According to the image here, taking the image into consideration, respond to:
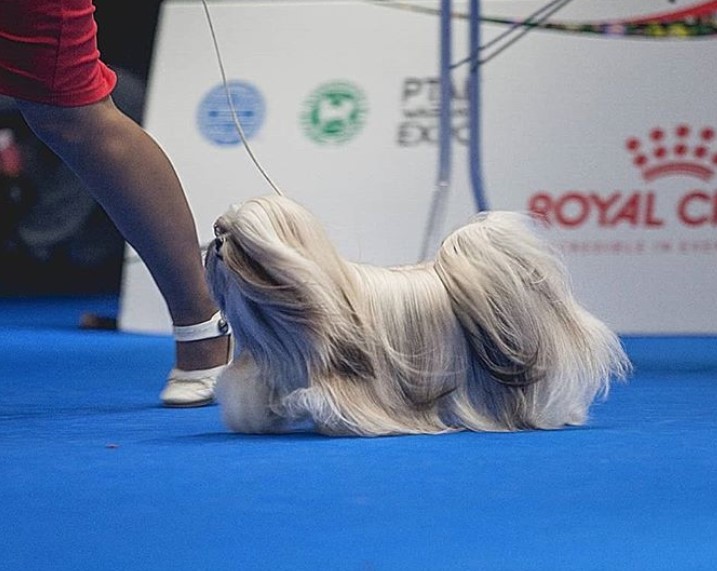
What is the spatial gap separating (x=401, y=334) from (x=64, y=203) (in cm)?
441

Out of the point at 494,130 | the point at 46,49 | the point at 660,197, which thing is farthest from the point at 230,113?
the point at 46,49

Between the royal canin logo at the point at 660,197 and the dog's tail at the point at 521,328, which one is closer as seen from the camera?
the dog's tail at the point at 521,328

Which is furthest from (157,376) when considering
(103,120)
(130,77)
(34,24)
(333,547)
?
(130,77)

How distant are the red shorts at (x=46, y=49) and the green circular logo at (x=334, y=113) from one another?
1906mm

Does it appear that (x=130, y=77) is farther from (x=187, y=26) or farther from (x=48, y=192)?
(x=187, y=26)

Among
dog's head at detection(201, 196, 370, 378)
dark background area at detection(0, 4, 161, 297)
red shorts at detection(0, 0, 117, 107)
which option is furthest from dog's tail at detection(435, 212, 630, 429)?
dark background area at detection(0, 4, 161, 297)

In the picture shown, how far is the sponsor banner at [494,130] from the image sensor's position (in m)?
4.58

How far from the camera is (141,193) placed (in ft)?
9.96

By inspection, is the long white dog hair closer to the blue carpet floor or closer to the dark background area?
the blue carpet floor

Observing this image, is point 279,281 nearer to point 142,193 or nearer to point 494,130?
point 142,193

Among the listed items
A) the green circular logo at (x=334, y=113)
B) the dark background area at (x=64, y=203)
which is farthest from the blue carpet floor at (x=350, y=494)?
the dark background area at (x=64, y=203)

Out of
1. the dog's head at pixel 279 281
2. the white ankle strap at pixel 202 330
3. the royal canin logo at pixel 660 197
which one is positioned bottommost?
the white ankle strap at pixel 202 330

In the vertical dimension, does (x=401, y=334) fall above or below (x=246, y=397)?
above

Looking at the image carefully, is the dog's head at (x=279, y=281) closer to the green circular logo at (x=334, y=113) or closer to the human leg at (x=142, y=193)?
the human leg at (x=142, y=193)
